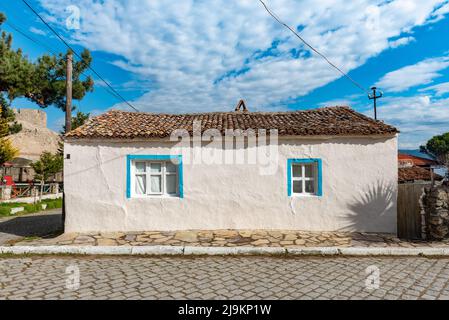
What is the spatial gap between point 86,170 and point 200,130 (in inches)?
138

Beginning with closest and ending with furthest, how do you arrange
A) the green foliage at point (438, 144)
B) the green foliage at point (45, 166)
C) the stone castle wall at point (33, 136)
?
the green foliage at point (45, 166)
the stone castle wall at point (33, 136)
the green foliage at point (438, 144)

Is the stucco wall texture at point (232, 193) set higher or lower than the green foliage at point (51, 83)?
lower

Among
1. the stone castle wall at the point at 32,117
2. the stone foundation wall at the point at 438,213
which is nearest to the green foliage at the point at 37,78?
the stone foundation wall at the point at 438,213

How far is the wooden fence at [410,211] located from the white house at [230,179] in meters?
0.67

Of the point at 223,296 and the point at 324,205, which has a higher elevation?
the point at 324,205

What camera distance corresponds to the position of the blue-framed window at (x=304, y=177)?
805 centimetres

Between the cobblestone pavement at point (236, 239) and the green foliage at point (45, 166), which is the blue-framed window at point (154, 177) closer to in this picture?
the cobblestone pavement at point (236, 239)
